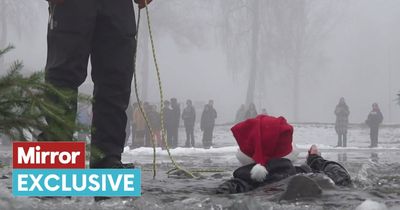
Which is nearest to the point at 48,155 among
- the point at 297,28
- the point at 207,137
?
the point at 207,137

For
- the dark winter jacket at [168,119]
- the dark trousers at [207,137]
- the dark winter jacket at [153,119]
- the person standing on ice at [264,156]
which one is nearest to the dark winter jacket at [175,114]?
the dark winter jacket at [168,119]

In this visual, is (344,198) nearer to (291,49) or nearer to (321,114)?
(291,49)

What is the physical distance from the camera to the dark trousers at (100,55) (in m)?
2.78

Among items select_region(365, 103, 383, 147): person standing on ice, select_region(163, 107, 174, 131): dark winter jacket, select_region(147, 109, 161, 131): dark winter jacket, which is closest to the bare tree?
select_region(365, 103, 383, 147): person standing on ice

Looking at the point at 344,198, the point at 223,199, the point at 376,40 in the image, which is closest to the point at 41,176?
the point at 223,199

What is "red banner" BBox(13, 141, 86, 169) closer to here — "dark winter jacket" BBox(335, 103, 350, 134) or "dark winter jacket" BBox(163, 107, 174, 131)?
"dark winter jacket" BBox(163, 107, 174, 131)

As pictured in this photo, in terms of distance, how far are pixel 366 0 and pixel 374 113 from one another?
2373 inches

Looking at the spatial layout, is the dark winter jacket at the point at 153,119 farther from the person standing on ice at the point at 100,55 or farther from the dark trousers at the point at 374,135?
the person standing on ice at the point at 100,55

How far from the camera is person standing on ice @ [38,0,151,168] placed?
278 centimetres

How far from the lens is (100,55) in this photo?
299 cm

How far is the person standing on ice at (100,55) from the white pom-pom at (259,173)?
625mm

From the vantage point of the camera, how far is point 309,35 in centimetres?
4444

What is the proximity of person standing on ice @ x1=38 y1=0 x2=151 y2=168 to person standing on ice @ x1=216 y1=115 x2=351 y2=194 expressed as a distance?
0.60 metres

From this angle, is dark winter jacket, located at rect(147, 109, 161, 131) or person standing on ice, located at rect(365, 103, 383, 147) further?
person standing on ice, located at rect(365, 103, 383, 147)
